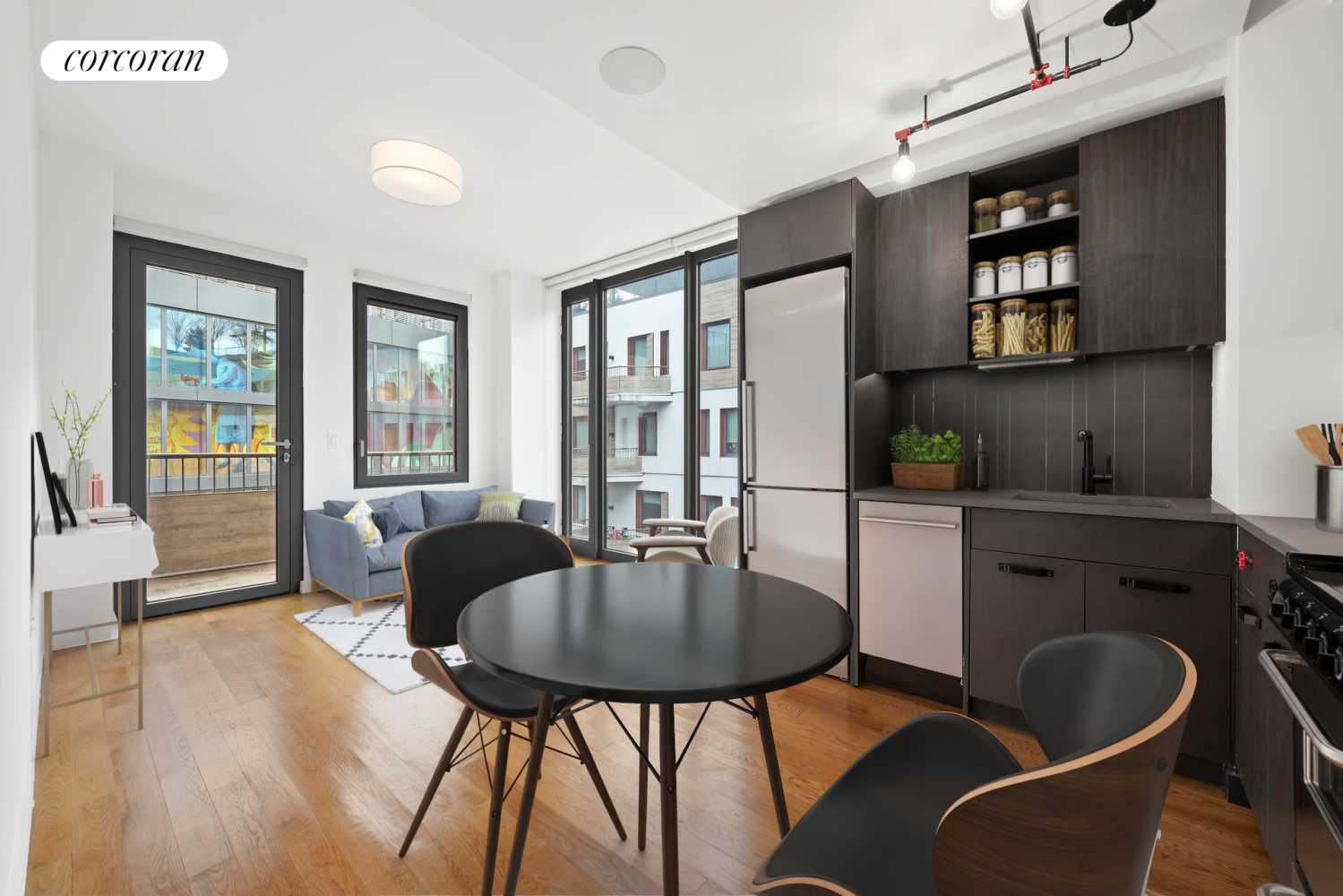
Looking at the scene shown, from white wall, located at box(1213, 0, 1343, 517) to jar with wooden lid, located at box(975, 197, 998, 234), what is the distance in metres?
0.82

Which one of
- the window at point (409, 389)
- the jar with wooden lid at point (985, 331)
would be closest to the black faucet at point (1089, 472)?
the jar with wooden lid at point (985, 331)

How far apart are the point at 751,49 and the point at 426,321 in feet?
13.4

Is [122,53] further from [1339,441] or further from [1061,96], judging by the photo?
[1339,441]

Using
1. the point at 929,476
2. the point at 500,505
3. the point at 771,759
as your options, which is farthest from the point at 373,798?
the point at 500,505

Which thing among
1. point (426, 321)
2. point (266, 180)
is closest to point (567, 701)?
point (266, 180)

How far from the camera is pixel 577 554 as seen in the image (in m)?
5.57

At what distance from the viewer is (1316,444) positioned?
1.68 meters

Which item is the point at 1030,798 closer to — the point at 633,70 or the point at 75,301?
the point at 633,70

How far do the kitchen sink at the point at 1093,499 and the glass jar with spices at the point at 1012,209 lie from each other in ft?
3.97

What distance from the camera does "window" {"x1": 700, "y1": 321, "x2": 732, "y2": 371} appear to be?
4309 mm

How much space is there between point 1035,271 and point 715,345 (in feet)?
7.43

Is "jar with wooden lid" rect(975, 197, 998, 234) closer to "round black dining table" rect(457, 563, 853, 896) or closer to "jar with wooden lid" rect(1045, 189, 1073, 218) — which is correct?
"jar with wooden lid" rect(1045, 189, 1073, 218)

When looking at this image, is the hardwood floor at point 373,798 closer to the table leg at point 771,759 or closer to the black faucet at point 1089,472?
the table leg at point 771,759

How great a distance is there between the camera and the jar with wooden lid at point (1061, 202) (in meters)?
2.45
